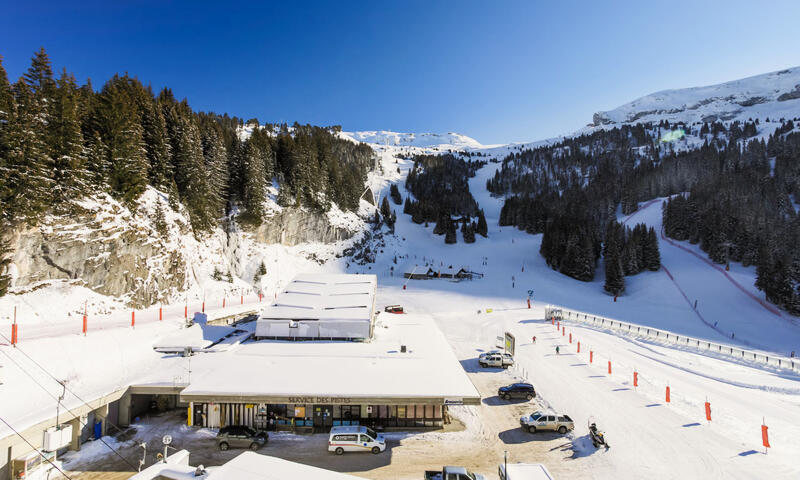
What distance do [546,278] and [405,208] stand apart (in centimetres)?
6815

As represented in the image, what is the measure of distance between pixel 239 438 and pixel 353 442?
6221 millimetres

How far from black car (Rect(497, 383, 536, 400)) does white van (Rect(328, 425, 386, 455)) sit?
34.8 ft

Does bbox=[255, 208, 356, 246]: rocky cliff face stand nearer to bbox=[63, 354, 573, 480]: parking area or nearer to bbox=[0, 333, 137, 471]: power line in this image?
bbox=[0, 333, 137, 471]: power line

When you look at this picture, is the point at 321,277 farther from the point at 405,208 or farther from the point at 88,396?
the point at 405,208

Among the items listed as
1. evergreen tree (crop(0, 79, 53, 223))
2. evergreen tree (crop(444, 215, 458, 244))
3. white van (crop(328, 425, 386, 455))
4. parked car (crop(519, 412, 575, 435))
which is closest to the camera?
white van (crop(328, 425, 386, 455))

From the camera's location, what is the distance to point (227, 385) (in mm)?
19688

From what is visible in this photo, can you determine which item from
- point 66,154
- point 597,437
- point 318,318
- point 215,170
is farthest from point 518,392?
point 215,170

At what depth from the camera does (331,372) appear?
71.8ft

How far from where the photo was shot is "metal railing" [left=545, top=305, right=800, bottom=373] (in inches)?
1294

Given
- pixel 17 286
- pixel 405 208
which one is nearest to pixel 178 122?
pixel 17 286

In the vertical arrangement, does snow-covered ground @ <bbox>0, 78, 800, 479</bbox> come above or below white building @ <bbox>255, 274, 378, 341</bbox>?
below

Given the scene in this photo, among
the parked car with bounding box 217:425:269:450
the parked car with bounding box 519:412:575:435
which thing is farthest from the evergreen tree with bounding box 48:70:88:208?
the parked car with bounding box 519:412:575:435

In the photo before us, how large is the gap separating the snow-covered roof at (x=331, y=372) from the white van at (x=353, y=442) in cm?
168

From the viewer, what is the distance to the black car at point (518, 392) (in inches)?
960
